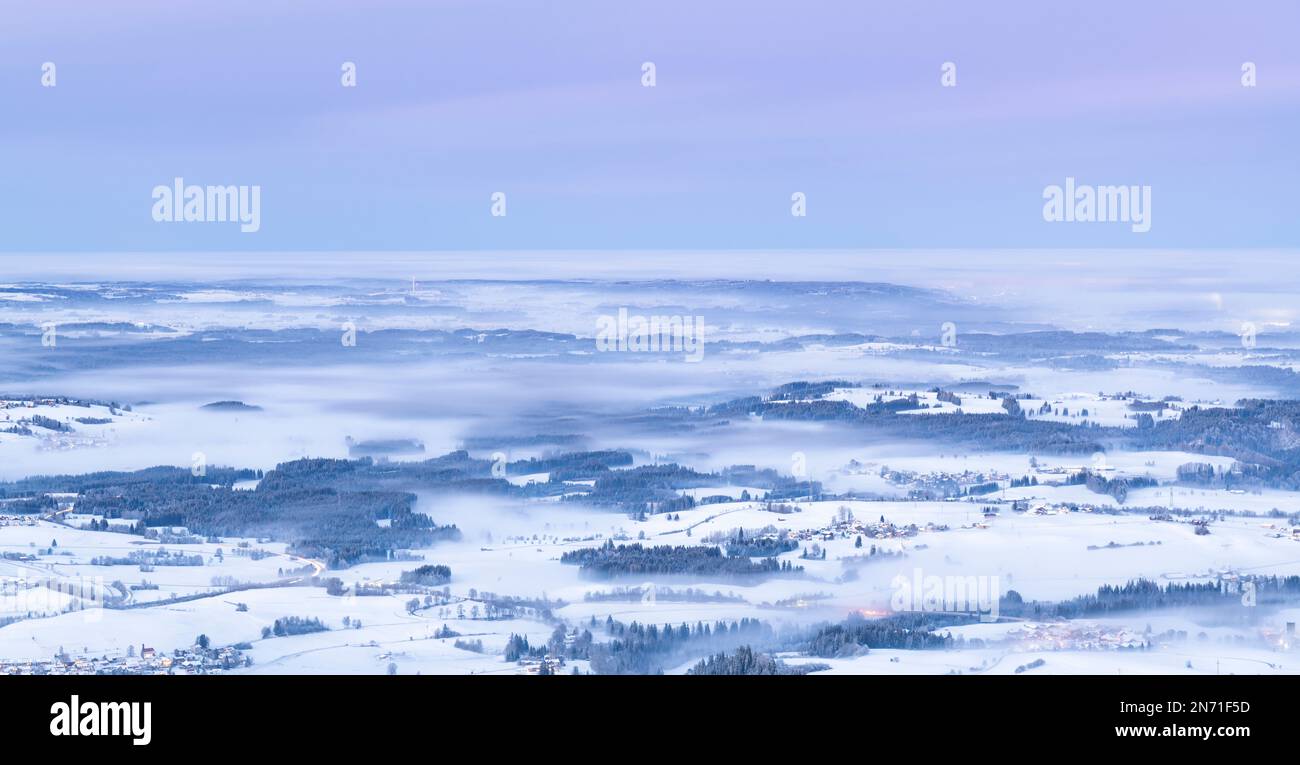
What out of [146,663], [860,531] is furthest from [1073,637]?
[146,663]

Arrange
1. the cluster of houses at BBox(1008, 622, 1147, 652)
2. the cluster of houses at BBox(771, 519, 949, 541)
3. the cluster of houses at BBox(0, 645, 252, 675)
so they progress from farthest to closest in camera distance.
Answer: the cluster of houses at BBox(771, 519, 949, 541), the cluster of houses at BBox(1008, 622, 1147, 652), the cluster of houses at BBox(0, 645, 252, 675)

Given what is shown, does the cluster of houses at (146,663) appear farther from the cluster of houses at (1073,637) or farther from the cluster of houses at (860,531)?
the cluster of houses at (860,531)

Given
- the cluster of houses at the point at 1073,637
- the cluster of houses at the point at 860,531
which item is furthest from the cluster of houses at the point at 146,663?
the cluster of houses at the point at 860,531

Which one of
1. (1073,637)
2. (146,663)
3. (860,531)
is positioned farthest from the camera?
(860,531)

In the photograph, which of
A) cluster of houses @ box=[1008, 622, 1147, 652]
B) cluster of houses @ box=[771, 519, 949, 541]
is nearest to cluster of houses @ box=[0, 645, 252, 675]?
cluster of houses @ box=[1008, 622, 1147, 652]

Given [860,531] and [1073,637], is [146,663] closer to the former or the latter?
[1073,637]

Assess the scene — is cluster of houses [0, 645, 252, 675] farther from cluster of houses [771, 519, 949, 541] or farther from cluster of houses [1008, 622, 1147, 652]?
cluster of houses [771, 519, 949, 541]

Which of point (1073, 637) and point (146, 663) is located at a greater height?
point (146, 663)

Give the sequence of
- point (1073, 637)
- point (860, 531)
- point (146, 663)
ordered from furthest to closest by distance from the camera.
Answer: point (860, 531) → point (1073, 637) → point (146, 663)
